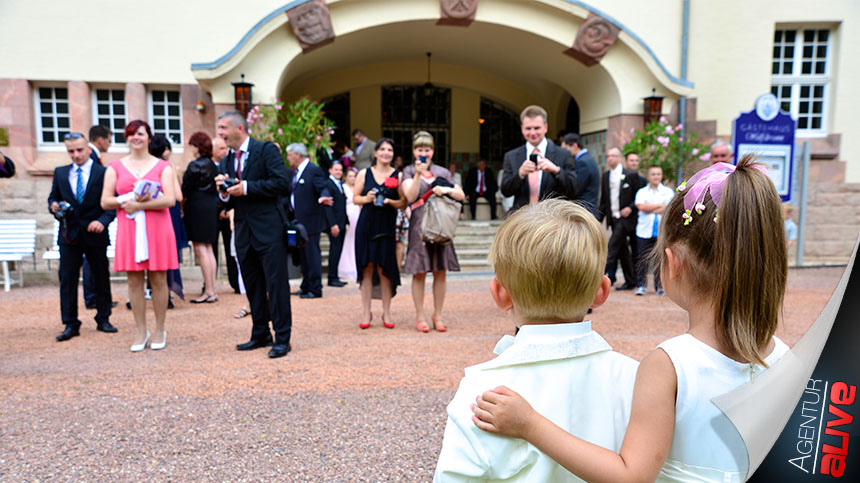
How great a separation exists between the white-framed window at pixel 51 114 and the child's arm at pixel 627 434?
39.6ft

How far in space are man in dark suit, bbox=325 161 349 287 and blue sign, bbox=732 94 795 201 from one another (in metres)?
6.87

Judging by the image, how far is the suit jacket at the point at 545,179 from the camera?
4590 millimetres

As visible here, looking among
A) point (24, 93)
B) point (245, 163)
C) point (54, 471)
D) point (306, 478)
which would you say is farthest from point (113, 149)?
point (306, 478)

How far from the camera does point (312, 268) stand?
297 inches

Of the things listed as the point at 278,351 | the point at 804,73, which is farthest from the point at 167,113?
the point at 804,73

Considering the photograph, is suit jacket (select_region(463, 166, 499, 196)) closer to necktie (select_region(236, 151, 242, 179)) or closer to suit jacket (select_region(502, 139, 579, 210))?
suit jacket (select_region(502, 139, 579, 210))

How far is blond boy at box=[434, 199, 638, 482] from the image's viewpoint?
1.10m

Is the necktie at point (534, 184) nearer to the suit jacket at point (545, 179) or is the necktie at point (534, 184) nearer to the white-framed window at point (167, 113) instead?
the suit jacket at point (545, 179)

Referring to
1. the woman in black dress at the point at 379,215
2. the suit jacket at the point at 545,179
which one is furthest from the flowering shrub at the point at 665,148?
the woman in black dress at the point at 379,215

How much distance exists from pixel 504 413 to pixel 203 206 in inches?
254

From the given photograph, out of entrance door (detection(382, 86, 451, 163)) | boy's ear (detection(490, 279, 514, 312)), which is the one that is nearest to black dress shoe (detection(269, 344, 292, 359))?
boy's ear (detection(490, 279, 514, 312))

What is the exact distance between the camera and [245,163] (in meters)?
4.54

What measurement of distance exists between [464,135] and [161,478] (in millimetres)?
15403

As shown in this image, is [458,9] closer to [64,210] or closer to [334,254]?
[334,254]
